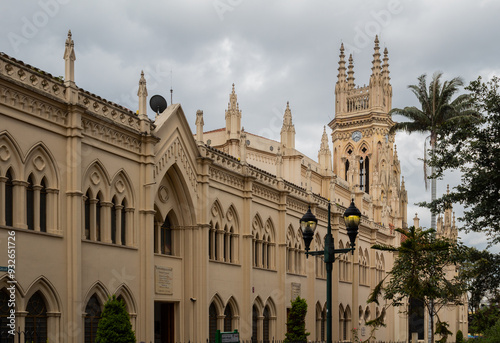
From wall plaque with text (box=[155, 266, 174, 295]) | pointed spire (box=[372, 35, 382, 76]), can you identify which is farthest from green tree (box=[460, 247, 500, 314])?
pointed spire (box=[372, 35, 382, 76])

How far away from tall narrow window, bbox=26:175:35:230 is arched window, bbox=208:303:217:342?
1236 centimetres

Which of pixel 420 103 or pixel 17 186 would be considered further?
pixel 420 103

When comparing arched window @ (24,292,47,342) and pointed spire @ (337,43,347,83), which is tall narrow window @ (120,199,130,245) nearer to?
arched window @ (24,292,47,342)

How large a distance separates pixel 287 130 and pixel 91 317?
23.4 meters

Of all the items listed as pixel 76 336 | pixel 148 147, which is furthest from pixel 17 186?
pixel 148 147

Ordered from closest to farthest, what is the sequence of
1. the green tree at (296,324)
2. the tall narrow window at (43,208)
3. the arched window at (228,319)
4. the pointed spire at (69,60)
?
the tall narrow window at (43,208)
the pointed spire at (69,60)
the arched window at (228,319)
the green tree at (296,324)

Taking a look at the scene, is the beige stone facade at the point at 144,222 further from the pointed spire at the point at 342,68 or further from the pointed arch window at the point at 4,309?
the pointed spire at the point at 342,68

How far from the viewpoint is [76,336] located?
2259 centimetres

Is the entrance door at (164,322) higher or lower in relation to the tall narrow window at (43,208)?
lower

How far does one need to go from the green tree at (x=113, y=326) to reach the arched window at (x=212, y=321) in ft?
33.9

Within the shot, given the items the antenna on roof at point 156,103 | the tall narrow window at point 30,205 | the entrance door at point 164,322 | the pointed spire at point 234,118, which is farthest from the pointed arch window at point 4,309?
the pointed spire at point 234,118

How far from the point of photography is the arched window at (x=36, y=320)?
70.3 feet

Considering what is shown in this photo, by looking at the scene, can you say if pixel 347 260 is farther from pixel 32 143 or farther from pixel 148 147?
pixel 32 143

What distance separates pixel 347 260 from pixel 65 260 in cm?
3259
